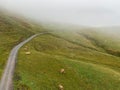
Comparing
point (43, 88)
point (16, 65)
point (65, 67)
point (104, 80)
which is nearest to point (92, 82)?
point (104, 80)

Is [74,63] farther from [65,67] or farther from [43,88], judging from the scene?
[43,88]

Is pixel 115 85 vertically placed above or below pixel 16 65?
below

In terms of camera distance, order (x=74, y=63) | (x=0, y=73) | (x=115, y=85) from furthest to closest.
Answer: (x=74, y=63) < (x=115, y=85) < (x=0, y=73)

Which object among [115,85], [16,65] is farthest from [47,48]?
[115,85]

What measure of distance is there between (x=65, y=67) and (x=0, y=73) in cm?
2988

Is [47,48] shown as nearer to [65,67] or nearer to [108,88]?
[65,67]

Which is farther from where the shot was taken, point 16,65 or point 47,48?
point 47,48

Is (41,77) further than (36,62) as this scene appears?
No

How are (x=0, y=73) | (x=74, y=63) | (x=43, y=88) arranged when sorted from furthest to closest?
(x=74, y=63) → (x=0, y=73) → (x=43, y=88)

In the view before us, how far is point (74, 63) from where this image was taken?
123 meters

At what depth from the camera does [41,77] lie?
325 ft

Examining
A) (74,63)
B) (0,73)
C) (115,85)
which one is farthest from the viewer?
(74,63)

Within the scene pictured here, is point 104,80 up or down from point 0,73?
down

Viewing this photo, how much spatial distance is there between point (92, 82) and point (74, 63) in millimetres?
20455
